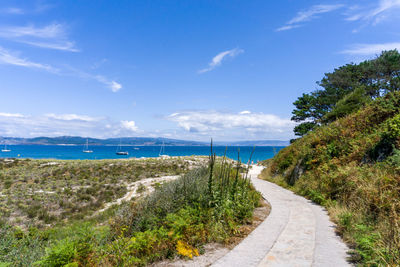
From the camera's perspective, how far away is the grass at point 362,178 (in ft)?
17.2

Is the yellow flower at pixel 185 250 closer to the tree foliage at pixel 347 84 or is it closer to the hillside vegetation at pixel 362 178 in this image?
the hillside vegetation at pixel 362 178

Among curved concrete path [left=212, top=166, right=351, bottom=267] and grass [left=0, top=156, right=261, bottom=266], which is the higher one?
grass [left=0, top=156, right=261, bottom=266]

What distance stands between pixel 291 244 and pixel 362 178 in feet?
15.8

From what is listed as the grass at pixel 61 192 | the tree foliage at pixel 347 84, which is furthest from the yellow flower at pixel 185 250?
the tree foliage at pixel 347 84

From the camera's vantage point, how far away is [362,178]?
8.84m

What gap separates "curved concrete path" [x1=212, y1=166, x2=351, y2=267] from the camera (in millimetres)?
5094

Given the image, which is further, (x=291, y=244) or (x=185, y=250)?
(x=291, y=244)

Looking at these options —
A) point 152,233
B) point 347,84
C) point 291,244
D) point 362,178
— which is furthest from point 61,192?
point 347,84

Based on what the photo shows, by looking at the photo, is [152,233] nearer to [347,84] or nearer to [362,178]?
[362,178]

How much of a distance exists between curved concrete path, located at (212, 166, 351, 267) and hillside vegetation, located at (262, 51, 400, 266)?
443mm

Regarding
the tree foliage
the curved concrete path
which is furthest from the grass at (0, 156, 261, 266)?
the tree foliage

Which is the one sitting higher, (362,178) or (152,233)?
(362,178)

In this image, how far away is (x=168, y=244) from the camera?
5.61 meters

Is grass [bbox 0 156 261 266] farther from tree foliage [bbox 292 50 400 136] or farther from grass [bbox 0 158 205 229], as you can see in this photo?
tree foliage [bbox 292 50 400 136]
